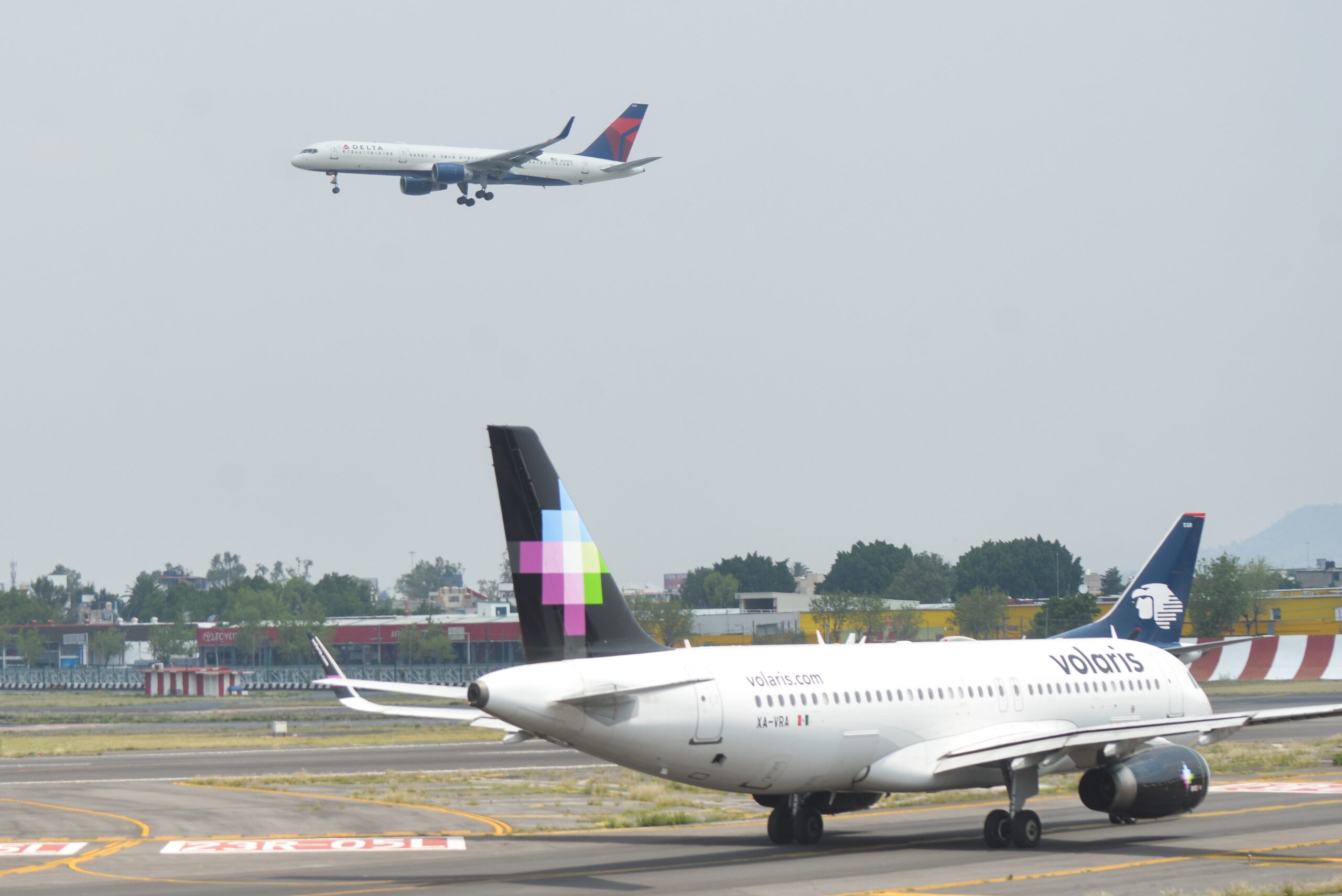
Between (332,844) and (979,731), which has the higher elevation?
(979,731)

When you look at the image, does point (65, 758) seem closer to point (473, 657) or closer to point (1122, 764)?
point (1122, 764)

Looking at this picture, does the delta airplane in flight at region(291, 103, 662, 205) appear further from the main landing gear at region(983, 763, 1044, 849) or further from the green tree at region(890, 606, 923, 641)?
the main landing gear at region(983, 763, 1044, 849)

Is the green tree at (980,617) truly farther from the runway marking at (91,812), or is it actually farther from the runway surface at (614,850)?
the runway marking at (91,812)

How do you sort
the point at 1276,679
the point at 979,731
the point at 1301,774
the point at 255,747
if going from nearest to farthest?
the point at 979,731 → the point at 1301,774 → the point at 255,747 → the point at 1276,679

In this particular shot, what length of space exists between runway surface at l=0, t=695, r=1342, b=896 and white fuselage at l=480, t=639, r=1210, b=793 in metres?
1.65

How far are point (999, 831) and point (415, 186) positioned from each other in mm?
69120

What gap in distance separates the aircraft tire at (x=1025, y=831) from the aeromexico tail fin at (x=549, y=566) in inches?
306

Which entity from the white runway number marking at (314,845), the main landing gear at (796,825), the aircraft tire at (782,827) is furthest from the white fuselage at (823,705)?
the white runway number marking at (314,845)

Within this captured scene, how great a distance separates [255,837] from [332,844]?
7.88 feet

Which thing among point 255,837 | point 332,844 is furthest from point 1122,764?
point 255,837

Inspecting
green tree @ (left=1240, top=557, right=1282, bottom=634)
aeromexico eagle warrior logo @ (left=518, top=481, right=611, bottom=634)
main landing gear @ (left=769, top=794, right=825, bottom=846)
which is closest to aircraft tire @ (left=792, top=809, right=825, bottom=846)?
main landing gear @ (left=769, top=794, right=825, bottom=846)

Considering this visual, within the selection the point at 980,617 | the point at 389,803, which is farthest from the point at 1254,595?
the point at 389,803

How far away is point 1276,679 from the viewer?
3130 inches

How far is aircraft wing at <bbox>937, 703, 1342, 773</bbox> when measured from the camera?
2616 cm
